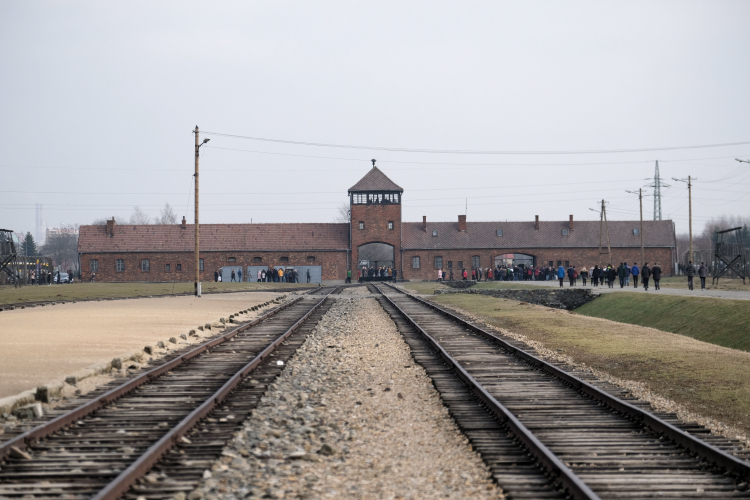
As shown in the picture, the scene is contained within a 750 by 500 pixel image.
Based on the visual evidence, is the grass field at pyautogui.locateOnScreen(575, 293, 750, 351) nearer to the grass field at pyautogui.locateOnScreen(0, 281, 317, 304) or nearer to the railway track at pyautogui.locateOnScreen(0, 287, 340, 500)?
the railway track at pyautogui.locateOnScreen(0, 287, 340, 500)

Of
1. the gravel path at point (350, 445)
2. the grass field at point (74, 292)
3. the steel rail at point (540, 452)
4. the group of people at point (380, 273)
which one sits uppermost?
the group of people at point (380, 273)

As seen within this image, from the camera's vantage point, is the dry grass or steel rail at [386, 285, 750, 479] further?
the dry grass

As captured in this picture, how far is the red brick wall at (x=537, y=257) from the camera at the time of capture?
241ft

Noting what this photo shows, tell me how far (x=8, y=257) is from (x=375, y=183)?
3581 centimetres

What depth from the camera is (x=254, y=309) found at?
26.3 metres

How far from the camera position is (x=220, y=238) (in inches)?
2874

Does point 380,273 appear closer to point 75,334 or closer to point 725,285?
point 725,285

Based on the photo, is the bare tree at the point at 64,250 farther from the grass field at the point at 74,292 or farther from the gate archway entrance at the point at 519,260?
the grass field at the point at 74,292

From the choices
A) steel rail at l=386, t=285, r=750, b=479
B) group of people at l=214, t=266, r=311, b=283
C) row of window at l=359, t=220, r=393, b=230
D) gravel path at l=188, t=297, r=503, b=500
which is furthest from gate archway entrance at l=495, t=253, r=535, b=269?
gravel path at l=188, t=297, r=503, b=500

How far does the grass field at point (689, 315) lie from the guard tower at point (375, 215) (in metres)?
41.5

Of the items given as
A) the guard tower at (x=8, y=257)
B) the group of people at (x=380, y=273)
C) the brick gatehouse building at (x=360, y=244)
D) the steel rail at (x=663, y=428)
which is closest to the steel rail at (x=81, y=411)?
the steel rail at (x=663, y=428)

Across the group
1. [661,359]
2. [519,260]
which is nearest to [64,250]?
[519,260]

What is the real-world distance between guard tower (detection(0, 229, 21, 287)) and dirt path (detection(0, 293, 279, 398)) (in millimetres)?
26652

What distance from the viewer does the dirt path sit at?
35.1ft
